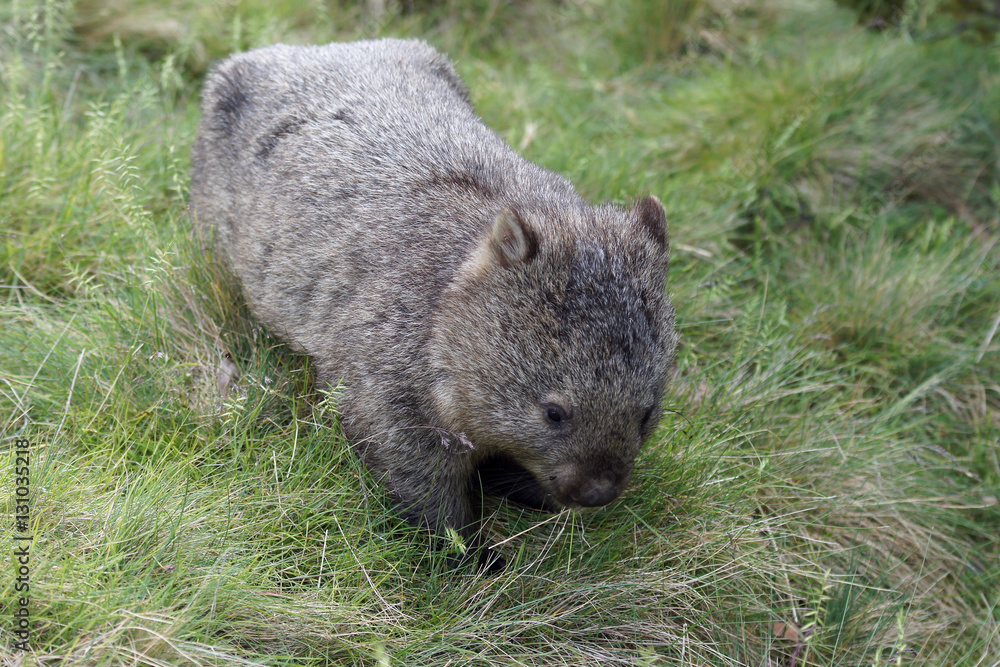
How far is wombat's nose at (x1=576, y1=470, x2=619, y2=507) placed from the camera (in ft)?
10.7

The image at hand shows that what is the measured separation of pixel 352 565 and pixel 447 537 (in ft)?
1.23

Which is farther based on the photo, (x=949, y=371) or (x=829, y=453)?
(x=949, y=371)

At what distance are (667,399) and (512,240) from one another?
1.24 meters

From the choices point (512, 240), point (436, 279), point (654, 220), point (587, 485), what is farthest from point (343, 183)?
point (587, 485)

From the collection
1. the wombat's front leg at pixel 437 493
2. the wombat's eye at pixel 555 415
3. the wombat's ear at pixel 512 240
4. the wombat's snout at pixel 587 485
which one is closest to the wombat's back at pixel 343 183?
the wombat's ear at pixel 512 240

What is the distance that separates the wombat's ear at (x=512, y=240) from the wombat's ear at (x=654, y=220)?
1.94 ft

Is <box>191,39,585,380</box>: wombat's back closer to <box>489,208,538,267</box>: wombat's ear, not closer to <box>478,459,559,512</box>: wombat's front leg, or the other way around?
<box>489,208,538,267</box>: wombat's ear

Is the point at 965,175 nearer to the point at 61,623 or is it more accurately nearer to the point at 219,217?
the point at 219,217

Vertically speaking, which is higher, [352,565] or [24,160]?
[24,160]

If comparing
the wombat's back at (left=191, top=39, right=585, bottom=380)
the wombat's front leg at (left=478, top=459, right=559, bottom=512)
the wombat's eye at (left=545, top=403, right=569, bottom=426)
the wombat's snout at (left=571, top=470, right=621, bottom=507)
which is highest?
the wombat's back at (left=191, top=39, right=585, bottom=380)

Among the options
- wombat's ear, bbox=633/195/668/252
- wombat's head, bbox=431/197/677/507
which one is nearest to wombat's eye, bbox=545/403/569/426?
wombat's head, bbox=431/197/677/507

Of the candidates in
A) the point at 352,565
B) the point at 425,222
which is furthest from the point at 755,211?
the point at 352,565

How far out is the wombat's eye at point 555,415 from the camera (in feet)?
10.6

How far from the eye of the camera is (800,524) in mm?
4066
